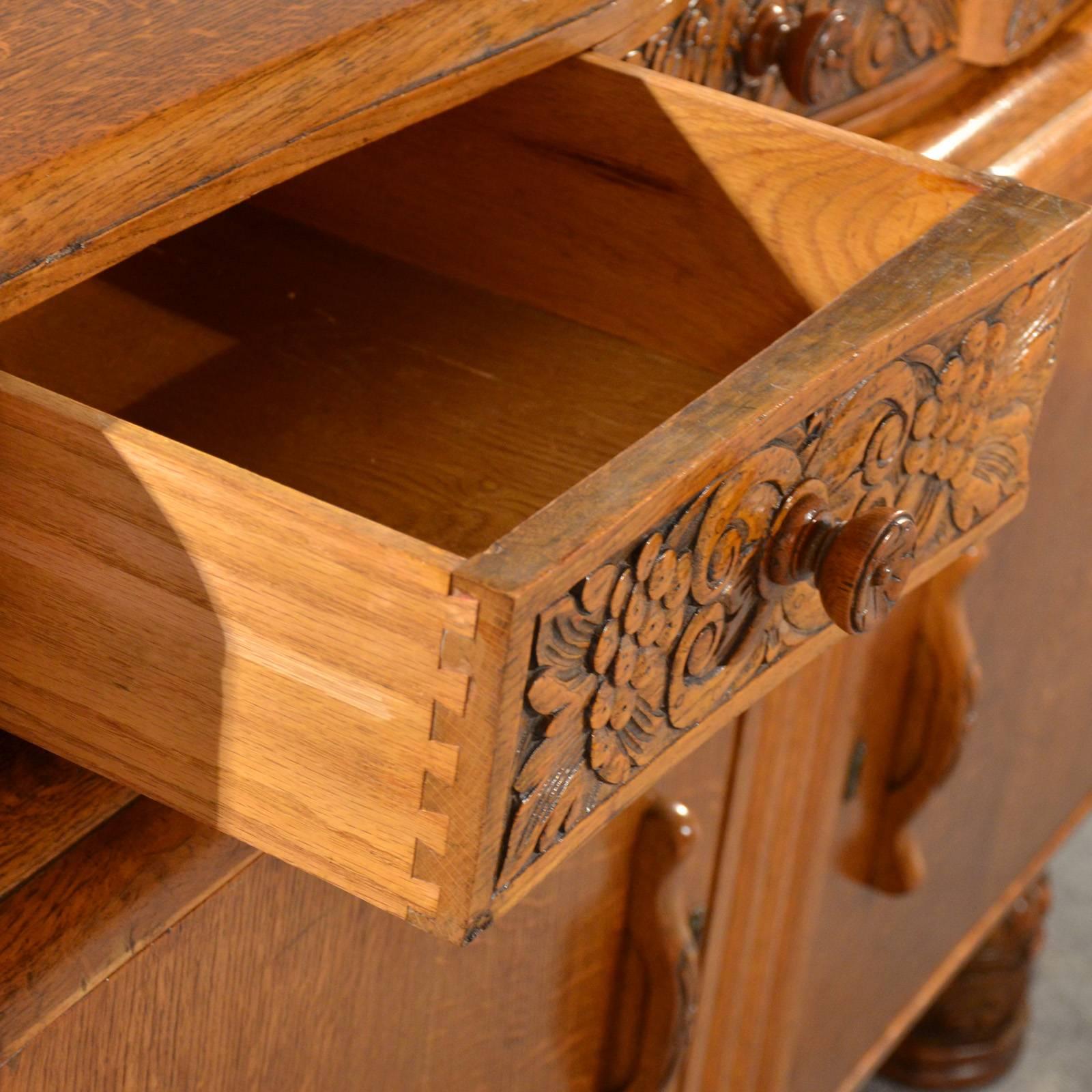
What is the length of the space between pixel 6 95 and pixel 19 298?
6 cm

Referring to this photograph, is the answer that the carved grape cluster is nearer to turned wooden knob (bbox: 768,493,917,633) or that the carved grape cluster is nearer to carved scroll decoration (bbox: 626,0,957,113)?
turned wooden knob (bbox: 768,493,917,633)

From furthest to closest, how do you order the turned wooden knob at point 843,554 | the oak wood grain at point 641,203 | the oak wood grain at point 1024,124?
1. the oak wood grain at point 1024,124
2. the oak wood grain at point 641,203
3. the turned wooden knob at point 843,554

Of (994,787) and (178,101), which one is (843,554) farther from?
(994,787)

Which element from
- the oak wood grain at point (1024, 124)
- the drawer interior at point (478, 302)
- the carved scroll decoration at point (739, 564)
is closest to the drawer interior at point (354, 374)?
the drawer interior at point (478, 302)

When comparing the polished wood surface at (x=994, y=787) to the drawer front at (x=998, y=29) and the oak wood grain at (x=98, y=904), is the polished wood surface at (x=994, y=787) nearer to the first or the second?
the drawer front at (x=998, y=29)

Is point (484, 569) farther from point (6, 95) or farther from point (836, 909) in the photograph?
point (836, 909)

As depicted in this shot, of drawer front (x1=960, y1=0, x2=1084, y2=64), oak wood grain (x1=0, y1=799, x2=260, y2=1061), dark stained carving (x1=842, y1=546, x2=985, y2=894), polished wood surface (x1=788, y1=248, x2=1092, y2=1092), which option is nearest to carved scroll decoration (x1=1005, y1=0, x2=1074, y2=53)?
drawer front (x1=960, y1=0, x2=1084, y2=64)

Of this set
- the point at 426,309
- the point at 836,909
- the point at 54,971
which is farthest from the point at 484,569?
the point at 836,909

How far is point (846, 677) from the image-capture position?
0.90 m

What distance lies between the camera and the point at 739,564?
19.0 inches

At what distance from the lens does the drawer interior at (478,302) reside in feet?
2.01

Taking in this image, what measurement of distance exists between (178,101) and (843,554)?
228 mm

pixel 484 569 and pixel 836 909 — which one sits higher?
pixel 484 569

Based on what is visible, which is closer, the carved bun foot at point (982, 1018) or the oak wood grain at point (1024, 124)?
the oak wood grain at point (1024, 124)
